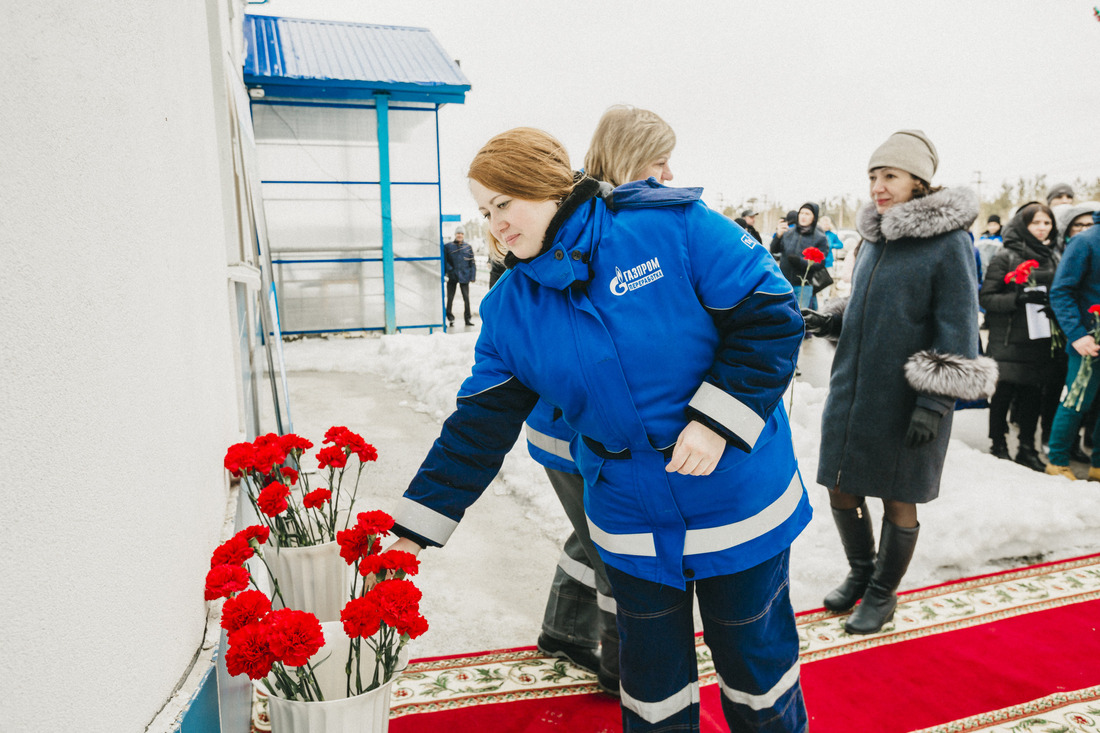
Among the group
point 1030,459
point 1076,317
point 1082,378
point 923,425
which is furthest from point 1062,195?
point 923,425

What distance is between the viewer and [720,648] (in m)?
1.58

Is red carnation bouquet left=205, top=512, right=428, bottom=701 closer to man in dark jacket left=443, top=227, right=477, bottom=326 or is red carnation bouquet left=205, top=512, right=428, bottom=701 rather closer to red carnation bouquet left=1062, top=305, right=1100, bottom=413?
red carnation bouquet left=1062, top=305, right=1100, bottom=413

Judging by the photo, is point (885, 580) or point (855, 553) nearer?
point (885, 580)

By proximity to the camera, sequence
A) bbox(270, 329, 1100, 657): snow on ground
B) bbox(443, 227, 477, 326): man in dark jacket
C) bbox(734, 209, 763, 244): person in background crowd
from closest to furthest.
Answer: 1. bbox(270, 329, 1100, 657): snow on ground
2. bbox(734, 209, 763, 244): person in background crowd
3. bbox(443, 227, 477, 326): man in dark jacket

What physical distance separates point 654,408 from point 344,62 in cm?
1025

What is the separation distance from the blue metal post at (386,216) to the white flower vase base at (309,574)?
8.72 m

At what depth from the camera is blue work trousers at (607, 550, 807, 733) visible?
1.53 metres

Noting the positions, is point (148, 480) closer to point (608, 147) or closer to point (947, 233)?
point (608, 147)

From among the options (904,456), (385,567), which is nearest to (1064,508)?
(904,456)

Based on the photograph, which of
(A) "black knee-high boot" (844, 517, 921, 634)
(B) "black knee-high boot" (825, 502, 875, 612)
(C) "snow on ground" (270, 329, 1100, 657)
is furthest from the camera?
(C) "snow on ground" (270, 329, 1100, 657)

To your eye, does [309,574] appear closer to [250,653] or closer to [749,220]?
[250,653]

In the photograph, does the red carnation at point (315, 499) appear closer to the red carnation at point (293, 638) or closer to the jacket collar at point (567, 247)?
the red carnation at point (293, 638)

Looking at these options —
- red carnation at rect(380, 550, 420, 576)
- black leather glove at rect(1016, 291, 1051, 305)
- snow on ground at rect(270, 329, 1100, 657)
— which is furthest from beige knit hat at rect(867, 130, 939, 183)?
black leather glove at rect(1016, 291, 1051, 305)

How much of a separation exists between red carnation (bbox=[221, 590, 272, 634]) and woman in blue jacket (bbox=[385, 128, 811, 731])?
33cm
